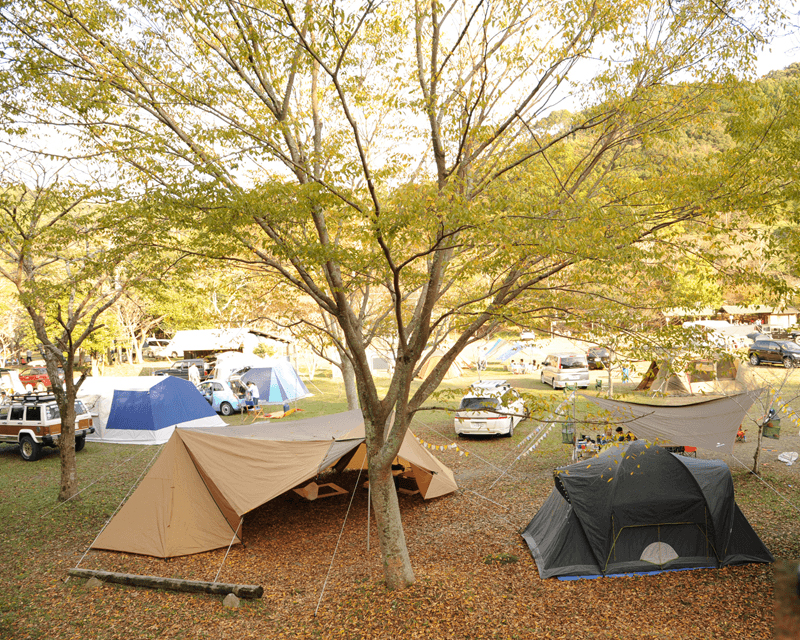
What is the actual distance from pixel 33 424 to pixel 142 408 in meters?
2.83

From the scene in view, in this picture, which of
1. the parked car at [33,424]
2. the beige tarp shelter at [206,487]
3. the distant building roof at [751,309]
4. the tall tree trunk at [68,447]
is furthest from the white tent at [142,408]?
the distant building roof at [751,309]

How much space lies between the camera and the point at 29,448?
15.5 metres

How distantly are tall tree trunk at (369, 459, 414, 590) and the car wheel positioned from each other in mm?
13010

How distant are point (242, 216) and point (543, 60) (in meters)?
4.30

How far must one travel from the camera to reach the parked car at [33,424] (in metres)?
15.4

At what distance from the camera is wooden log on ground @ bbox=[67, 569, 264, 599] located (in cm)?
711

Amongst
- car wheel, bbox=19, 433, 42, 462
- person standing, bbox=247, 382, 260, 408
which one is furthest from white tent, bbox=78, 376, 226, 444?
person standing, bbox=247, 382, 260, 408

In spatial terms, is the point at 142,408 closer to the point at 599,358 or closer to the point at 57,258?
the point at 57,258

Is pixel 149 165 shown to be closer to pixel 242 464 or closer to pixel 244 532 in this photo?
pixel 242 464

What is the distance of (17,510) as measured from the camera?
1081 cm

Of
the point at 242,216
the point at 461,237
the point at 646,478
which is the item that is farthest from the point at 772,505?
the point at 242,216

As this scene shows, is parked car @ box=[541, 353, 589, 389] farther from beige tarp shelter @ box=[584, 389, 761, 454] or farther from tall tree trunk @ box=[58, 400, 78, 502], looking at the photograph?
tall tree trunk @ box=[58, 400, 78, 502]

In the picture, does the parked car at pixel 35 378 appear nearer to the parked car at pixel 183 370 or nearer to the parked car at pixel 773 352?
the parked car at pixel 183 370

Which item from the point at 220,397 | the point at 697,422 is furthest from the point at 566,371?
the point at 220,397
